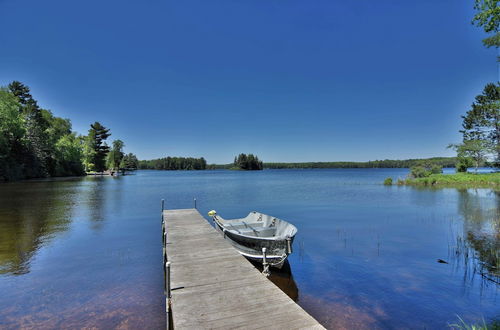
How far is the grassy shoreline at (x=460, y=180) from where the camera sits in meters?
38.8

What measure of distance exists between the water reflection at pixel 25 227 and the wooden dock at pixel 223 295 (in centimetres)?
607

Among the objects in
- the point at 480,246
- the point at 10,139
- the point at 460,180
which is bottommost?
the point at 480,246

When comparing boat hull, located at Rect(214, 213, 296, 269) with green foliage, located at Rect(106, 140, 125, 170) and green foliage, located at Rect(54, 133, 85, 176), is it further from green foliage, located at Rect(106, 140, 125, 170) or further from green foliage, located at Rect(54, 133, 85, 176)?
green foliage, located at Rect(106, 140, 125, 170)

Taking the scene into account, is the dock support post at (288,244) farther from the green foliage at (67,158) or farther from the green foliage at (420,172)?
the green foliage at (67,158)

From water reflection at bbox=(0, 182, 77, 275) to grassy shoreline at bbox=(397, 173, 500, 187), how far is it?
46814 mm

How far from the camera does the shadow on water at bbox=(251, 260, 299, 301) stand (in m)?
7.85

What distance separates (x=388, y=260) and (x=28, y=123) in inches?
2664

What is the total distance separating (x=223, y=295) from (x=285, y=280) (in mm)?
4038

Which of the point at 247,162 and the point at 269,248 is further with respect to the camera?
the point at 247,162

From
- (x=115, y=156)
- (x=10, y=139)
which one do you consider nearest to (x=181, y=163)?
(x=115, y=156)

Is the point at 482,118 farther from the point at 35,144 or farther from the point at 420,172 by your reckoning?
the point at 35,144

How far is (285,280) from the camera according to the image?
8695 millimetres

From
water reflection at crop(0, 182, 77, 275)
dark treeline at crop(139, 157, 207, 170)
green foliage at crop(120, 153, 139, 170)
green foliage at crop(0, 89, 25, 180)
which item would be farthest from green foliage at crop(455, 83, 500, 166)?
dark treeline at crop(139, 157, 207, 170)

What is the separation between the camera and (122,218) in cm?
1919
